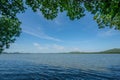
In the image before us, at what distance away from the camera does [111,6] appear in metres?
10.0

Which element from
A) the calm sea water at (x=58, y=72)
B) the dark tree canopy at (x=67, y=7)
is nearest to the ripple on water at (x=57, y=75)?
the calm sea water at (x=58, y=72)

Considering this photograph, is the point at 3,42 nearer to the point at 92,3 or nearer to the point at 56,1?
the point at 56,1

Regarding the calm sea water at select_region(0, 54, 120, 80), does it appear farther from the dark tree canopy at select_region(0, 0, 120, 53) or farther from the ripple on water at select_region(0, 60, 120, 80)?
the dark tree canopy at select_region(0, 0, 120, 53)

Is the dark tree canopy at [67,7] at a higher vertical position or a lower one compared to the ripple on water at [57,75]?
higher

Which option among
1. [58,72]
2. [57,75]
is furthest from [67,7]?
[58,72]

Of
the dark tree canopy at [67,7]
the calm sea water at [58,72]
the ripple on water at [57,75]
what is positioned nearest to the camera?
the dark tree canopy at [67,7]

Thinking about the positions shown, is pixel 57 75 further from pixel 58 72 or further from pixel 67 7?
pixel 67 7

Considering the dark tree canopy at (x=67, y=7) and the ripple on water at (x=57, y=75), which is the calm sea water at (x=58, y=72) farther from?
the dark tree canopy at (x=67, y=7)

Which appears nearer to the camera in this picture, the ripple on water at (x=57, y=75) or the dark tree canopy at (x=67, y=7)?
the dark tree canopy at (x=67, y=7)

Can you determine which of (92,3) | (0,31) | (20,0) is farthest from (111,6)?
(0,31)

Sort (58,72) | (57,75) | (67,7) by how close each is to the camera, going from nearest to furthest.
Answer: (67,7)
(57,75)
(58,72)

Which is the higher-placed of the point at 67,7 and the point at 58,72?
the point at 67,7

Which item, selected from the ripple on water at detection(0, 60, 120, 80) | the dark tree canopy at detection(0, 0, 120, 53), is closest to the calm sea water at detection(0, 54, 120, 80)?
the ripple on water at detection(0, 60, 120, 80)

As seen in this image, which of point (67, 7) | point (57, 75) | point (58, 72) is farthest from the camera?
point (58, 72)
